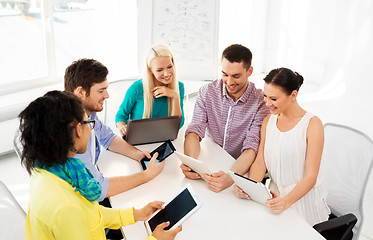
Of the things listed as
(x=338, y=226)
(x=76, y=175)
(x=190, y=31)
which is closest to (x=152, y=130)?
(x=76, y=175)

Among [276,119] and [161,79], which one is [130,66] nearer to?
[161,79]

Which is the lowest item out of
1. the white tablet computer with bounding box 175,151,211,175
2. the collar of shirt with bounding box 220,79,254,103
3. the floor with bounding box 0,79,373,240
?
the floor with bounding box 0,79,373,240

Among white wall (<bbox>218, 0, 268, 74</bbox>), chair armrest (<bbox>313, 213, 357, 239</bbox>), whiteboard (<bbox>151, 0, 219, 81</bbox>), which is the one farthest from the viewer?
white wall (<bbox>218, 0, 268, 74</bbox>)

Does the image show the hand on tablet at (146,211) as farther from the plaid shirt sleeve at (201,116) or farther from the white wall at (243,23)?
the white wall at (243,23)

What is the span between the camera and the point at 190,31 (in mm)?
3979

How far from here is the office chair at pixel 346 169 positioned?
6.49 feet

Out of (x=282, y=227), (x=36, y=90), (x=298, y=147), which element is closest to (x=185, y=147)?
(x=298, y=147)

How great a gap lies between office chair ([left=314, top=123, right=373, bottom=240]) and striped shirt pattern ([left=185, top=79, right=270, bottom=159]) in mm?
394

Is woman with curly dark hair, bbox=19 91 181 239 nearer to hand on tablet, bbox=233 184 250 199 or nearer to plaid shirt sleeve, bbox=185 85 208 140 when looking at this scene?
hand on tablet, bbox=233 184 250 199

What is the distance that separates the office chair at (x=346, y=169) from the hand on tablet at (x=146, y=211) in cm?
89

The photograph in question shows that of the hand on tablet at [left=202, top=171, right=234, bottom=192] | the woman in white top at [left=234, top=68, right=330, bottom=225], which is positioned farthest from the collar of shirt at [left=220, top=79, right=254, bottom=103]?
the hand on tablet at [left=202, top=171, right=234, bottom=192]

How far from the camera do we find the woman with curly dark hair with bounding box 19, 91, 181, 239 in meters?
1.21

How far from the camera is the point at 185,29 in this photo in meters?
3.97

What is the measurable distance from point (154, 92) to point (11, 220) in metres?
1.30
